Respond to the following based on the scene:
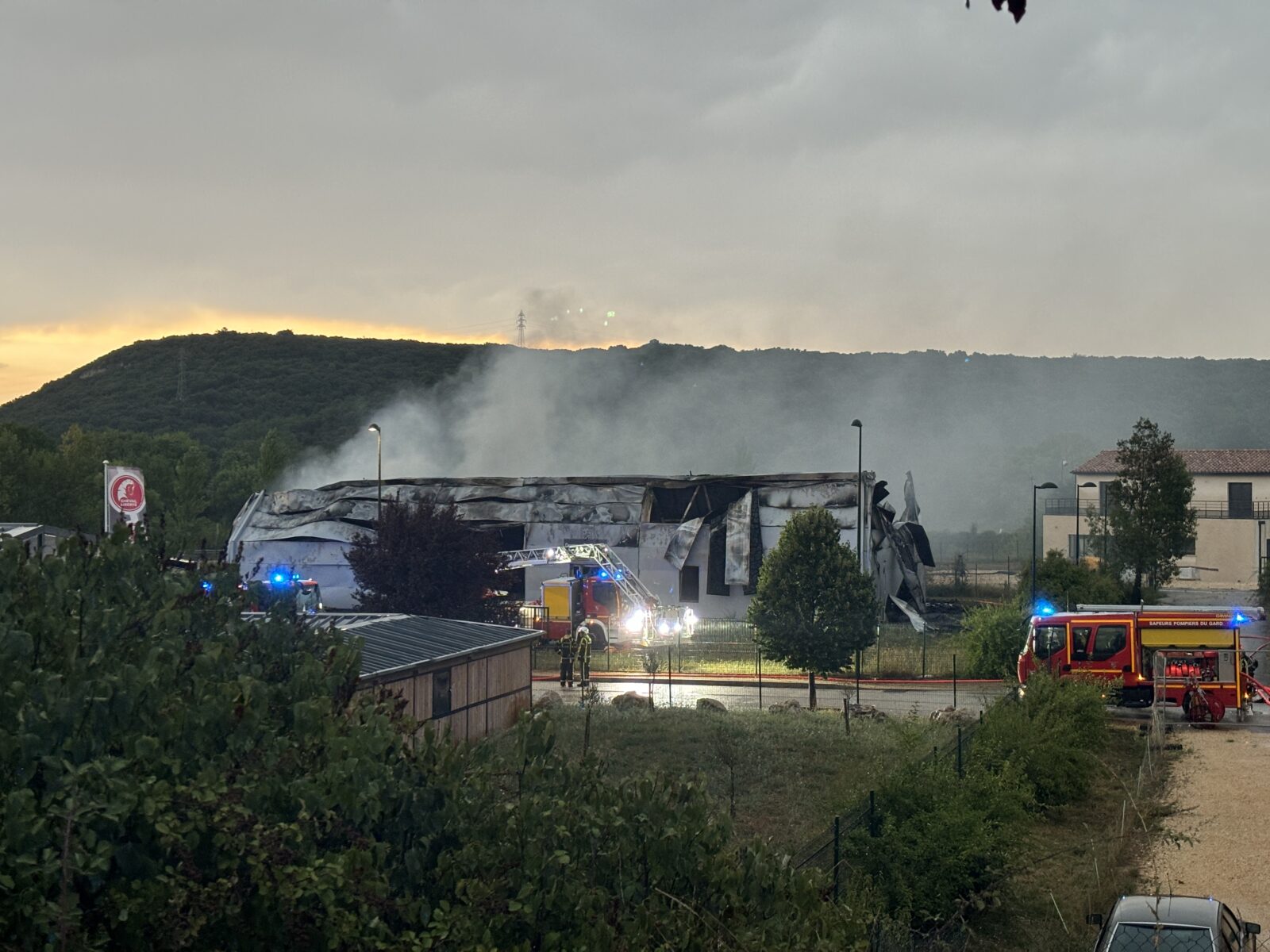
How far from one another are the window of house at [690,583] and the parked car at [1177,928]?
49649 mm

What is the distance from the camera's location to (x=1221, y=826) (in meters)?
21.0

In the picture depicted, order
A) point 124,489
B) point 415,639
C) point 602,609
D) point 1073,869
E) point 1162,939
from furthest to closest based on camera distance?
point 602,609, point 124,489, point 415,639, point 1073,869, point 1162,939

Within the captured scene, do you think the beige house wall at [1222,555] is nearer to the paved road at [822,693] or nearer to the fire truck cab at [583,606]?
the fire truck cab at [583,606]

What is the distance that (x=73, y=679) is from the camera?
6555 mm

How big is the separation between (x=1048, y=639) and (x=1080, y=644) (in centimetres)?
90

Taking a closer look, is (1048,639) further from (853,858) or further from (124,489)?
(124,489)

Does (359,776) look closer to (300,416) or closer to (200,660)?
(200,660)

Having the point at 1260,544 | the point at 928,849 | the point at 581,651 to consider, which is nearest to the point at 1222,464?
the point at 1260,544

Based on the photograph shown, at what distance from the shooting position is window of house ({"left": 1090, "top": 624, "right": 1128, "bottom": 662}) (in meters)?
34.7

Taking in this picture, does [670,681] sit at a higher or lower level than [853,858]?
lower

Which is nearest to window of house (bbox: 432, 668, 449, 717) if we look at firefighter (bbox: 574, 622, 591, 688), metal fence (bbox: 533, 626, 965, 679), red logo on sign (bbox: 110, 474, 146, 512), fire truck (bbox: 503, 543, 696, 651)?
red logo on sign (bbox: 110, 474, 146, 512)

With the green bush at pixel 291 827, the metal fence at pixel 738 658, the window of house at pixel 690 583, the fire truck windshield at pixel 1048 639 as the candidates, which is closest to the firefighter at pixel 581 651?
the metal fence at pixel 738 658

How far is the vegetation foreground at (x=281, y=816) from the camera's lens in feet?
19.7

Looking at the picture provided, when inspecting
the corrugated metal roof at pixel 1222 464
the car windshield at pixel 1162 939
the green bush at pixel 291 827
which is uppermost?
the corrugated metal roof at pixel 1222 464
